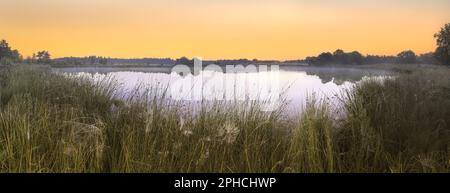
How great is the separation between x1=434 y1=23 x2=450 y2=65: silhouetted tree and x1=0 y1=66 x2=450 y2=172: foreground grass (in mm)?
20081

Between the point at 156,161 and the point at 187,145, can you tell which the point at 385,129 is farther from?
the point at 156,161

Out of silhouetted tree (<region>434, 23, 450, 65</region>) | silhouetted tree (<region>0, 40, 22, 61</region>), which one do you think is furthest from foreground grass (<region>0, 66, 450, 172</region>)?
silhouetted tree (<region>434, 23, 450, 65</region>)

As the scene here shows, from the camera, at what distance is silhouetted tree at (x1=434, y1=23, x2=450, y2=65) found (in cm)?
2363

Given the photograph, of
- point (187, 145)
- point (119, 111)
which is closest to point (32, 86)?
point (119, 111)

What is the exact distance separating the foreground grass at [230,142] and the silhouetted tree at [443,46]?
65.9 feet

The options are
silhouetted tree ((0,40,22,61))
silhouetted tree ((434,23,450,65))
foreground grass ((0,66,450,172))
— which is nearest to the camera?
foreground grass ((0,66,450,172))

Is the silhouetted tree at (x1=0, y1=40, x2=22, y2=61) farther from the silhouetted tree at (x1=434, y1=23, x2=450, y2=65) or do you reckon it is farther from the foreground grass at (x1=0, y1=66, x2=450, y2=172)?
the silhouetted tree at (x1=434, y1=23, x2=450, y2=65)

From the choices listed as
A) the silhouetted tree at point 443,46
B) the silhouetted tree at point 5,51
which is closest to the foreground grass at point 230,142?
the silhouetted tree at point 5,51

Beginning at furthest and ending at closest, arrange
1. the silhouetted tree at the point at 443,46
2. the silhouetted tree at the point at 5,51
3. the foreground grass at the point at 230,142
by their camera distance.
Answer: the silhouetted tree at the point at 443,46 < the silhouetted tree at the point at 5,51 < the foreground grass at the point at 230,142

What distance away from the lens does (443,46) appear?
24.2m

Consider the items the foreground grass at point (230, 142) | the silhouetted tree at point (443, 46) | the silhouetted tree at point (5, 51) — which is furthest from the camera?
the silhouetted tree at point (443, 46)

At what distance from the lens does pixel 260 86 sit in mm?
7551

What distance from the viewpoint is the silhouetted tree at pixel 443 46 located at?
23.6m

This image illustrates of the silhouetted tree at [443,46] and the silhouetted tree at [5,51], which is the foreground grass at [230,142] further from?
the silhouetted tree at [443,46]
